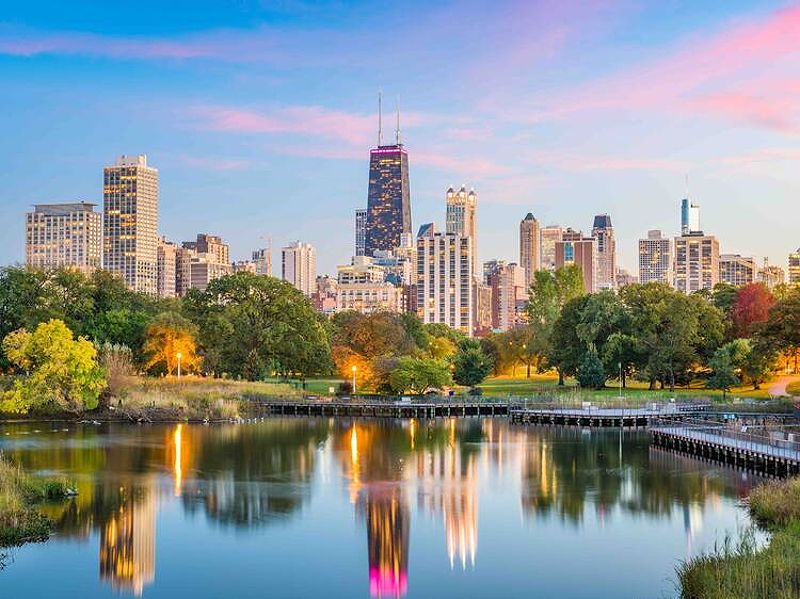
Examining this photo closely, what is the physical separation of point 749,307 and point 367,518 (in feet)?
248

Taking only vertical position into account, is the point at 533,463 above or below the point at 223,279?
below

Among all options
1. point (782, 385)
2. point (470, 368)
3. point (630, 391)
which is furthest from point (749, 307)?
point (470, 368)

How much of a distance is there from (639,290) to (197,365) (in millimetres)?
39617

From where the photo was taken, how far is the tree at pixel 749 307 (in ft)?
329

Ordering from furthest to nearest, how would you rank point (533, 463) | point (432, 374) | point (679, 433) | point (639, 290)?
point (639, 290), point (432, 374), point (679, 433), point (533, 463)

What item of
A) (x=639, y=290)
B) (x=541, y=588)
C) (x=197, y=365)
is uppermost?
(x=639, y=290)

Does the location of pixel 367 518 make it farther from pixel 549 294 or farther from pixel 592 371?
pixel 549 294

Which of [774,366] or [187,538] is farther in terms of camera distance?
[774,366]

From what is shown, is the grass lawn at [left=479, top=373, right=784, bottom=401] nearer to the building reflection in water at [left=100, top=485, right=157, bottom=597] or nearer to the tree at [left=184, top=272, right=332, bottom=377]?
the tree at [left=184, top=272, right=332, bottom=377]

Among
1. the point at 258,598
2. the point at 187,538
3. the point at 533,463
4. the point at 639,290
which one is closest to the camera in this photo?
the point at 258,598

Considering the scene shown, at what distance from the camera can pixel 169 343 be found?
8469 centimetres

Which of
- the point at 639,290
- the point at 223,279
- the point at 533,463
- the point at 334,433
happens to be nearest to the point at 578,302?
the point at 639,290

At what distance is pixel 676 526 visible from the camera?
3531cm

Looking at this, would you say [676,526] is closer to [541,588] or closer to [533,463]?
[541,588]
